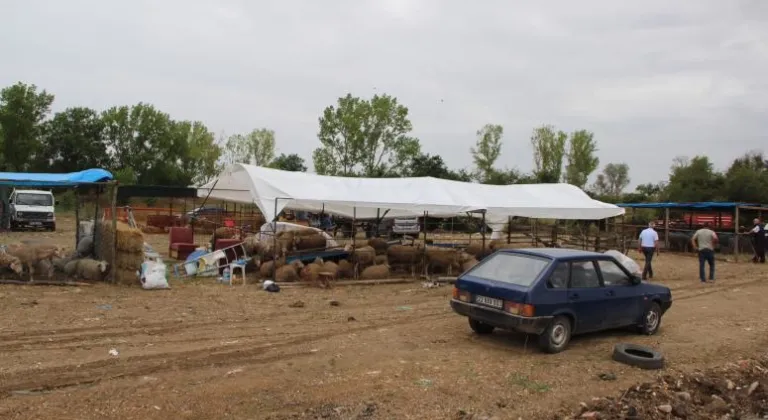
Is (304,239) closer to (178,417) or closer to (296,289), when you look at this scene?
(296,289)

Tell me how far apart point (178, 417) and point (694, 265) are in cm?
2117

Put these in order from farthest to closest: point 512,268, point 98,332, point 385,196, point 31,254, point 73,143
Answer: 1. point 73,143
2. point 385,196
3. point 31,254
4. point 98,332
5. point 512,268

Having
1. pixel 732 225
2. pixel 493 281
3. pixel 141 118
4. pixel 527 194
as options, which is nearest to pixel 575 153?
pixel 732 225

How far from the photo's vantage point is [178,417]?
5254mm

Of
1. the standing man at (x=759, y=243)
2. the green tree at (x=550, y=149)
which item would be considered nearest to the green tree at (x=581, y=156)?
the green tree at (x=550, y=149)

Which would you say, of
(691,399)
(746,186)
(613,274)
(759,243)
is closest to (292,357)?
(691,399)

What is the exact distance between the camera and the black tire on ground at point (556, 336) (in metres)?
7.86

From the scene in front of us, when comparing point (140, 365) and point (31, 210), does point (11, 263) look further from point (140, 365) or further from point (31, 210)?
point (31, 210)

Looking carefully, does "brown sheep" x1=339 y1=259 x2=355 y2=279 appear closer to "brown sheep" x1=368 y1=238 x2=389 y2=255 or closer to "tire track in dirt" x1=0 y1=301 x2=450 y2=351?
"brown sheep" x1=368 y1=238 x2=389 y2=255

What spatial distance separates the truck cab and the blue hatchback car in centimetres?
2589

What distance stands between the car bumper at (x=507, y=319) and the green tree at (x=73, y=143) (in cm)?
5474

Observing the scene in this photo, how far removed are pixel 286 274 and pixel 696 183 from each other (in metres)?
39.9

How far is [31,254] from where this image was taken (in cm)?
1251

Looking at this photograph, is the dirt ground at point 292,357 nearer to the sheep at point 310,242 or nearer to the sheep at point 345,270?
the sheep at point 345,270
